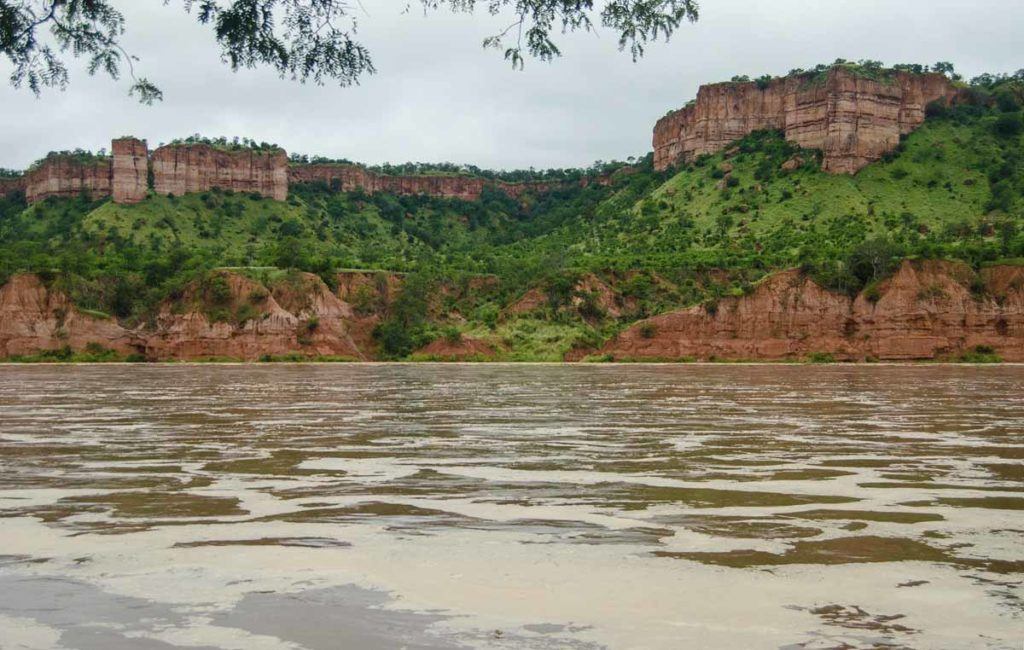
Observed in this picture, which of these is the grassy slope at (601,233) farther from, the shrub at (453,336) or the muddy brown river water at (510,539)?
the muddy brown river water at (510,539)

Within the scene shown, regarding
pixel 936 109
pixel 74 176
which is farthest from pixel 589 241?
pixel 74 176

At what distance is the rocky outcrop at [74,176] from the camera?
394 ft

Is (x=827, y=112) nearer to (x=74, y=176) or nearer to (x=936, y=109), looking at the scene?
(x=936, y=109)

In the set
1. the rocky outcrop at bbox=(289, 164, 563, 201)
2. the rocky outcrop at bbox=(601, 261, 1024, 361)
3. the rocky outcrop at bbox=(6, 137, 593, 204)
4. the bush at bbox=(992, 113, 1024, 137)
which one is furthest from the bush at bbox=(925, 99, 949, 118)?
the rocky outcrop at bbox=(6, 137, 593, 204)

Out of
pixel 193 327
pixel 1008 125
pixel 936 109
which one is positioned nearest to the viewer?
pixel 193 327

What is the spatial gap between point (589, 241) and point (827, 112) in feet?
98.6

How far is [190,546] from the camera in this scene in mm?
6945

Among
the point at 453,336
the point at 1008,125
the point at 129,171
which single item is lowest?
the point at 453,336

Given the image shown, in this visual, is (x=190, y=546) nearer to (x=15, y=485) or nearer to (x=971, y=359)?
(x=15, y=485)

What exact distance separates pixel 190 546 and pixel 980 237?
7808 cm

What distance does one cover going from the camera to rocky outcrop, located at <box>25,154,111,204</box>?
394 feet

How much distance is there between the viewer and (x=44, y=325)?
66.6 m

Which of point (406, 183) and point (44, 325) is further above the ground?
point (406, 183)

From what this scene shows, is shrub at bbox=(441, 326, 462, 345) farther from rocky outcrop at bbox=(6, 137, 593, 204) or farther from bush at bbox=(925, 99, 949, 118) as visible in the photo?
bush at bbox=(925, 99, 949, 118)
